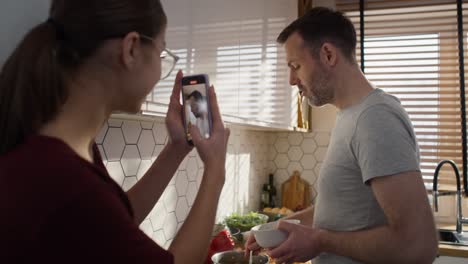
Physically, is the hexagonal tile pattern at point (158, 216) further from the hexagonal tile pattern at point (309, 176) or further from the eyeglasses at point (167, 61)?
the hexagonal tile pattern at point (309, 176)

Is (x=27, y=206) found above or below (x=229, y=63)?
below

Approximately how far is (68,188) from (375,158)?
770mm

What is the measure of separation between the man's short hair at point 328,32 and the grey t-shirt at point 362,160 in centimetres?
23

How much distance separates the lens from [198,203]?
24.7 inches

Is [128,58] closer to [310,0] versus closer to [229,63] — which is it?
[229,63]

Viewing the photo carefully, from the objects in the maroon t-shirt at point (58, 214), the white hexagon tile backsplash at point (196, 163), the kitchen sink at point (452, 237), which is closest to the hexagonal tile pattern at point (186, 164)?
the white hexagon tile backsplash at point (196, 163)

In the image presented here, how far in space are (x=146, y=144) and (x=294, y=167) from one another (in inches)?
60.2

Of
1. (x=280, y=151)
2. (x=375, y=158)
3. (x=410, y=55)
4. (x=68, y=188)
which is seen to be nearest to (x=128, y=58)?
(x=68, y=188)

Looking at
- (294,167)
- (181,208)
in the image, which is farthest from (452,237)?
(181,208)

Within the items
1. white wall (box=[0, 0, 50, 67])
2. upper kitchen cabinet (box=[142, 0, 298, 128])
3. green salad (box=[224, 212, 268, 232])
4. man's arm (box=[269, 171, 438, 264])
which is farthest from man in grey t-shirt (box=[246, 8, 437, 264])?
white wall (box=[0, 0, 50, 67])

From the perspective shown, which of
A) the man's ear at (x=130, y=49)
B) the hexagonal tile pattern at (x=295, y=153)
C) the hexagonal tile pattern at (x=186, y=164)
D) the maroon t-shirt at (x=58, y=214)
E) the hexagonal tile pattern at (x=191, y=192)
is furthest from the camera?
the hexagonal tile pattern at (x=295, y=153)

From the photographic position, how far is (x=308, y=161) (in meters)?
2.69

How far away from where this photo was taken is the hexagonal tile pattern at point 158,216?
140 centimetres

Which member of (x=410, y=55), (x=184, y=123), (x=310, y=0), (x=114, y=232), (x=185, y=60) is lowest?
(x=114, y=232)
